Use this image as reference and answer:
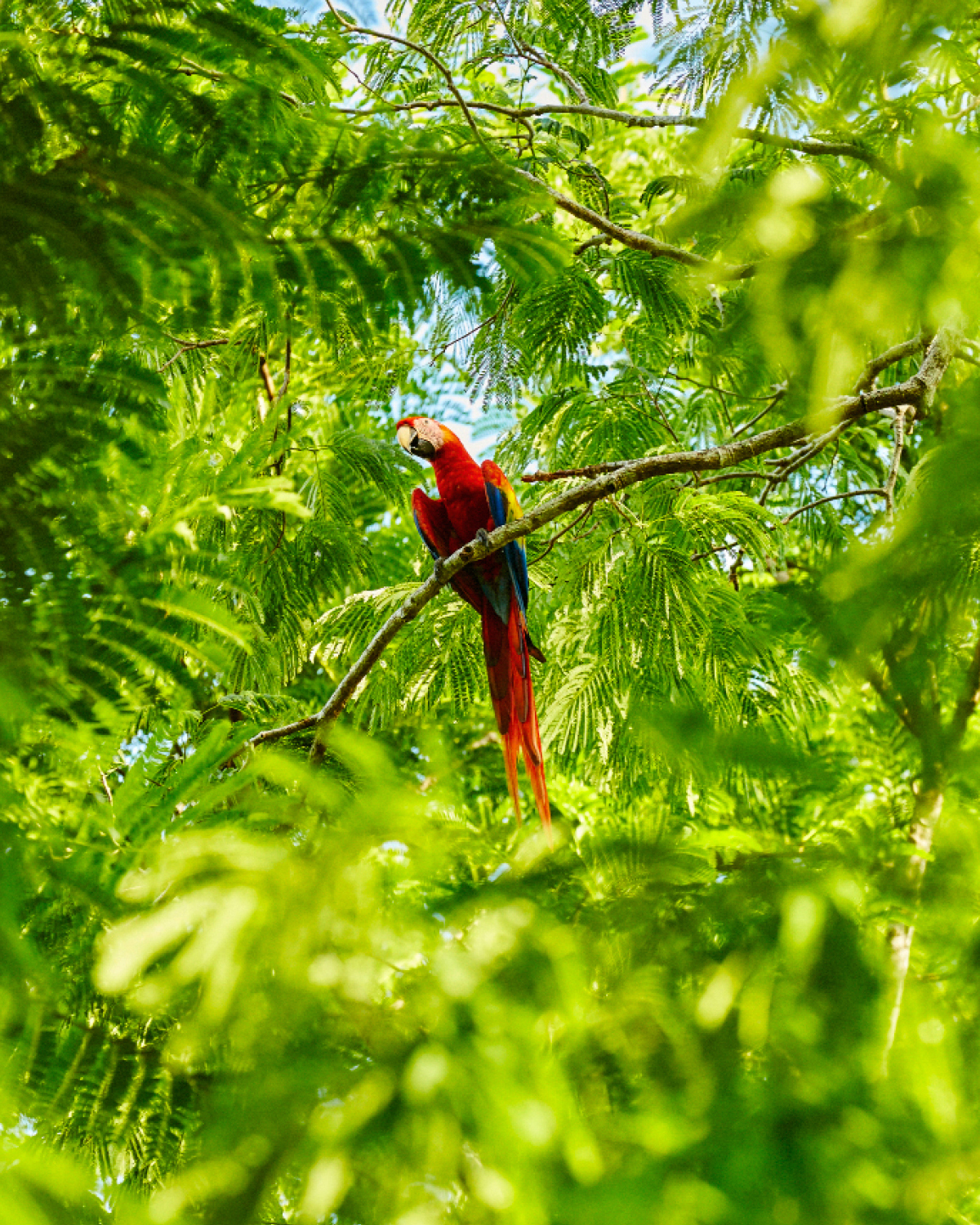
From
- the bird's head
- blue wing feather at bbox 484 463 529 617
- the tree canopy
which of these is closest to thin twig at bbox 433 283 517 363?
the bird's head

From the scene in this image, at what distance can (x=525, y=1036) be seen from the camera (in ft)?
1.79

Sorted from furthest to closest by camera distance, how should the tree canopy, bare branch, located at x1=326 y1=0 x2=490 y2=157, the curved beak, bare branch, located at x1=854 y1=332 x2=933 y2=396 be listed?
the curved beak, bare branch, located at x1=854 y1=332 x2=933 y2=396, bare branch, located at x1=326 y1=0 x2=490 y2=157, the tree canopy

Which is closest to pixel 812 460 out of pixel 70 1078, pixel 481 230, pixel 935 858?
pixel 481 230

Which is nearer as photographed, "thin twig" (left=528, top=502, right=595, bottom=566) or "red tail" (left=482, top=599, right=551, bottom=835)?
"thin twig" (left=528, top=502, right=595, bottom=566)

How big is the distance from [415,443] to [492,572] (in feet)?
2.24

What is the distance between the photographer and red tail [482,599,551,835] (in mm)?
2107

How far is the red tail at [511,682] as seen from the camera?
6.91ft

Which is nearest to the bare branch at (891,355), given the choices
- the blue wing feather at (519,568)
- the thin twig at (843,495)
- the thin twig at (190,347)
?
the thin twig at (843,495)

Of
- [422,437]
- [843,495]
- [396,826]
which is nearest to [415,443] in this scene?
[422,437]

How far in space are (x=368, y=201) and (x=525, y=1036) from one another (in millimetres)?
839

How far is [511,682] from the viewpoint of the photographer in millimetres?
2137

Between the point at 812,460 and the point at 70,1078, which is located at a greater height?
the point at 812,460

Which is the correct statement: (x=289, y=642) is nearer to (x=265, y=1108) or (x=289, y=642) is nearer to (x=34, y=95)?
(x=34, y=95)

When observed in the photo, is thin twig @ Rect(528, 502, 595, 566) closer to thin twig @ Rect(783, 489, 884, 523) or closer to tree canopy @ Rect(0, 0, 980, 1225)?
thin twig @ Rect(783, 489, 884, 523)
